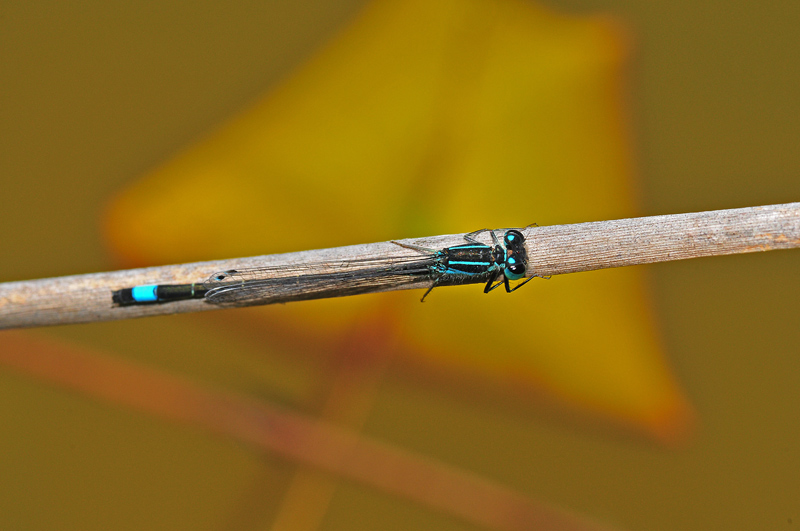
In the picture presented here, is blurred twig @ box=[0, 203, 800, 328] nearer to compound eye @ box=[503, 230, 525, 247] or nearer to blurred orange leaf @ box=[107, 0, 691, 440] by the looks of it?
compound eye @ box=[503, 230, 525, 247]

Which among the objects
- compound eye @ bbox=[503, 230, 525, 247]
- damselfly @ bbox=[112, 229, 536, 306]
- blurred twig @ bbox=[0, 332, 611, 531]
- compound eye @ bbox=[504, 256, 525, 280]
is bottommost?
blurred twig @ bbox=[0, 332, 611, 531]

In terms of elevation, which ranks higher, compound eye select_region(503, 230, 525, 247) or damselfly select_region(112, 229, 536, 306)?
compound eye select_region(503, 230, 525, 247)

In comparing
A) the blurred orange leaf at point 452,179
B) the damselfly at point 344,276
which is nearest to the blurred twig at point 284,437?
the blurred orange leaf at point 452,179

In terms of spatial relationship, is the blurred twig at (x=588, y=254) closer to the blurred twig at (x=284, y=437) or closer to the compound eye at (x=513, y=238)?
the compound eye at (x=513, y=238)

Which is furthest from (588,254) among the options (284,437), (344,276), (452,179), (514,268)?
(284,437)

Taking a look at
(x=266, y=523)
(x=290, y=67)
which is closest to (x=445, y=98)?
(x=290, y=67)

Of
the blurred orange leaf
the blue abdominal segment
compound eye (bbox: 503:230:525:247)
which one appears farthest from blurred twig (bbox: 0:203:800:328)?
the blurred orange leaf

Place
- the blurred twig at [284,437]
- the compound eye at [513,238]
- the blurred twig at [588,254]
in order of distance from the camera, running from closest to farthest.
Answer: the blurred twig at [588,254] → the compound eye at [513,238] → the blurred twig at [284,437]
